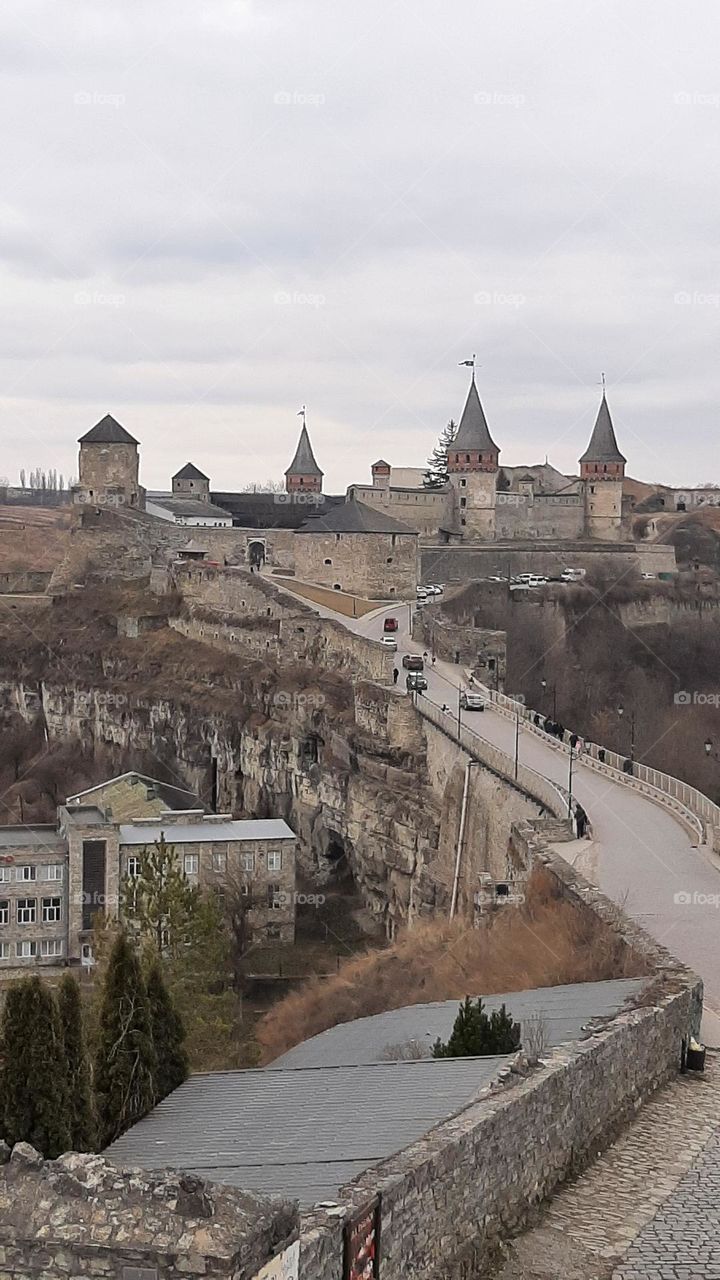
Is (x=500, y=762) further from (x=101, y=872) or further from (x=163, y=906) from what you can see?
(x=101, y=872)

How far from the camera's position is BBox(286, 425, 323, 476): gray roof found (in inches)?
3570

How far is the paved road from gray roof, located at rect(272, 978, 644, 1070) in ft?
4.44

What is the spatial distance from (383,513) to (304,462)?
1687 cm

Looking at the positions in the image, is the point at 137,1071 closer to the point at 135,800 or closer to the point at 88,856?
the point at 88,856

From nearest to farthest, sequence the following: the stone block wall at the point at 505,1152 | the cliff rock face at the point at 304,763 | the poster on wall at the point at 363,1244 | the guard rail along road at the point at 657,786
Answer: the poster on wall at the point at 363,1244 → the stone block wall at the point at 505,1152 → the guard rail along road at the point at 657,786 → the cliff rock face at the point at 304,763

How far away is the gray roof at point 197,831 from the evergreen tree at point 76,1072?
31.4m

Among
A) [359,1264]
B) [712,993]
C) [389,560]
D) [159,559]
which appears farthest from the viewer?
[159,559]

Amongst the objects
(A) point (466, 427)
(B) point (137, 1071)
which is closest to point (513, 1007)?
(B) point (137, 1071)

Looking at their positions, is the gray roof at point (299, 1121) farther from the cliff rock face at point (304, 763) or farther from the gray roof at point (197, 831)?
the gray roof at point (197, 831)

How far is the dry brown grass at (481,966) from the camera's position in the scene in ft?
56.5

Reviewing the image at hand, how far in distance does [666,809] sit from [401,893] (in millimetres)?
13530

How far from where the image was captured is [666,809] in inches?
1125

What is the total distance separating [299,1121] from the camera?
11156 mm

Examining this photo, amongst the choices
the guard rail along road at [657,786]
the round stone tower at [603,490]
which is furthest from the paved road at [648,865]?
the round stone tower at [603,490]
